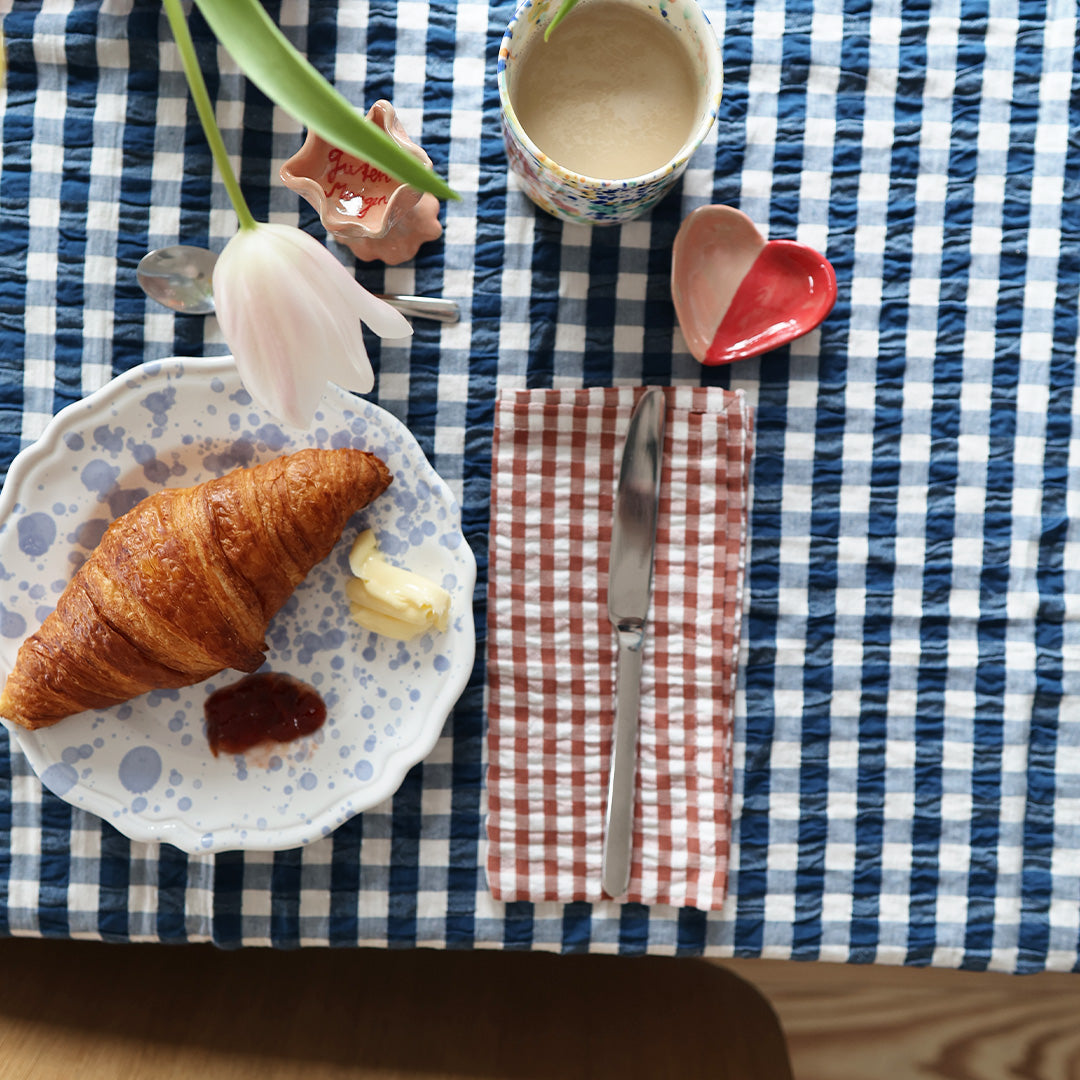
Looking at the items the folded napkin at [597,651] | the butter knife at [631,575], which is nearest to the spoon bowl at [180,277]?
the folded napkin at [597,651]

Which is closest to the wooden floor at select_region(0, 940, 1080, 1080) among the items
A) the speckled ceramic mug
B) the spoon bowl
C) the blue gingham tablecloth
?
the blue gingham tablecloth

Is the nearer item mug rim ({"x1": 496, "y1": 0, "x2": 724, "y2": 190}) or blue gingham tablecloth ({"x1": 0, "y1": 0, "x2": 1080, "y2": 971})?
mug rim ({"x1": 496, "y1": 0, "x2": 724, "y2": 190})

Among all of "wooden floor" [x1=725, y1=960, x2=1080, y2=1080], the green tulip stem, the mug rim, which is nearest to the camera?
the green tulip stem

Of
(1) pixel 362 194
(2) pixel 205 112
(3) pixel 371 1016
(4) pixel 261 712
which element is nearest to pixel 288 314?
(2) pixel 205 112

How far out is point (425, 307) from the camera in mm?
799

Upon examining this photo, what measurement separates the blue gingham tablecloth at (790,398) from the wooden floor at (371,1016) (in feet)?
0.34

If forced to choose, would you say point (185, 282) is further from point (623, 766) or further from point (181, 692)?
point (623, 766)

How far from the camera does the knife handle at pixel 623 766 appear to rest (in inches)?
31.3

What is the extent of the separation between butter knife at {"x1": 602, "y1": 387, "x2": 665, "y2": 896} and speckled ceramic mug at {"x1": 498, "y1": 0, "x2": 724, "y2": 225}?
0.18 metres

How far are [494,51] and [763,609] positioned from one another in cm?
55

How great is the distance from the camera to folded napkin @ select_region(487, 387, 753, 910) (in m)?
0.80

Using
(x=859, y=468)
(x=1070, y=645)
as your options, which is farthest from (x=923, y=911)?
(x=859, y=468)

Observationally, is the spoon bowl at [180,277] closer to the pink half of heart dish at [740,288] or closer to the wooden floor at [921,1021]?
the pink half of heart dish at [740,288]

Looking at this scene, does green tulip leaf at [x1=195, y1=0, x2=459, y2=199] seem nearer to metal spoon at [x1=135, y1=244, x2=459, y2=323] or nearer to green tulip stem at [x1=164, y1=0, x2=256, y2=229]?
green tulip stem at [x1=164, y1=0, x2=256, y2=229]
